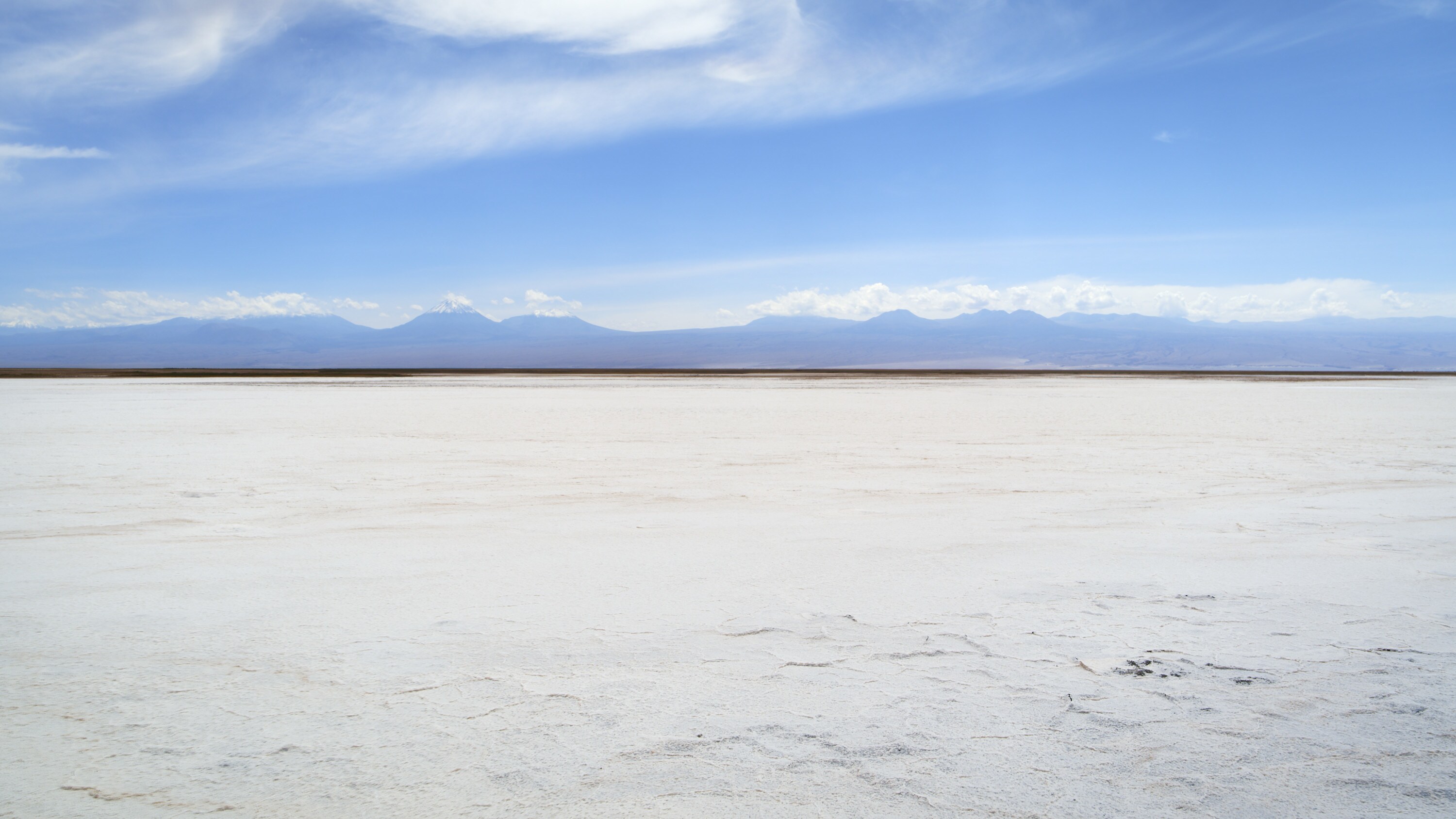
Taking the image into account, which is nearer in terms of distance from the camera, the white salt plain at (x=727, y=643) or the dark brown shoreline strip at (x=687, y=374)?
the white salt plain at (x=727, y=643)

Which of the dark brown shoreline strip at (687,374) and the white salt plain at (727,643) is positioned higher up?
the dark brown shoreline strip at (687,374)

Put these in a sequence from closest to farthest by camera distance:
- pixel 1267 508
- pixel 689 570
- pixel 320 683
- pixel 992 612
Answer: pixel 320 683 < pixel 992 612 < pixel 689 570 < pixel 1267 508

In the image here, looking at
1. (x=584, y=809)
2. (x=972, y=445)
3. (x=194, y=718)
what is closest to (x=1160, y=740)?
→ (x=584, y=809)

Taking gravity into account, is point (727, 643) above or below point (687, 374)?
below

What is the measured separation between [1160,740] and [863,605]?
1552 mm

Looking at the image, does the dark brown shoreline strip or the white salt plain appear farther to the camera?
the dark brown shoreline strip

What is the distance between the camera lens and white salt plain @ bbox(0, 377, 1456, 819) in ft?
7.68

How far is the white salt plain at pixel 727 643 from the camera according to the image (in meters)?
2.34

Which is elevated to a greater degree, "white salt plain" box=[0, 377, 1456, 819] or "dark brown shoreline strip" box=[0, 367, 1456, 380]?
"dark brown shoreline strip" box=[0, 367, 1456, 380]

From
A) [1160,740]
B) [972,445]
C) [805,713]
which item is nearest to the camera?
[1160,740]

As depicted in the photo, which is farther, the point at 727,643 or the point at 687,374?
the point at 687,374

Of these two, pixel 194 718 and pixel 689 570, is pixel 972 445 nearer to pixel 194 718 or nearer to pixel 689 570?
pixel 689 570

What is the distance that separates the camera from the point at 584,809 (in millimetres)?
2207

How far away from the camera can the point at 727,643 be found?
3.42 meters
